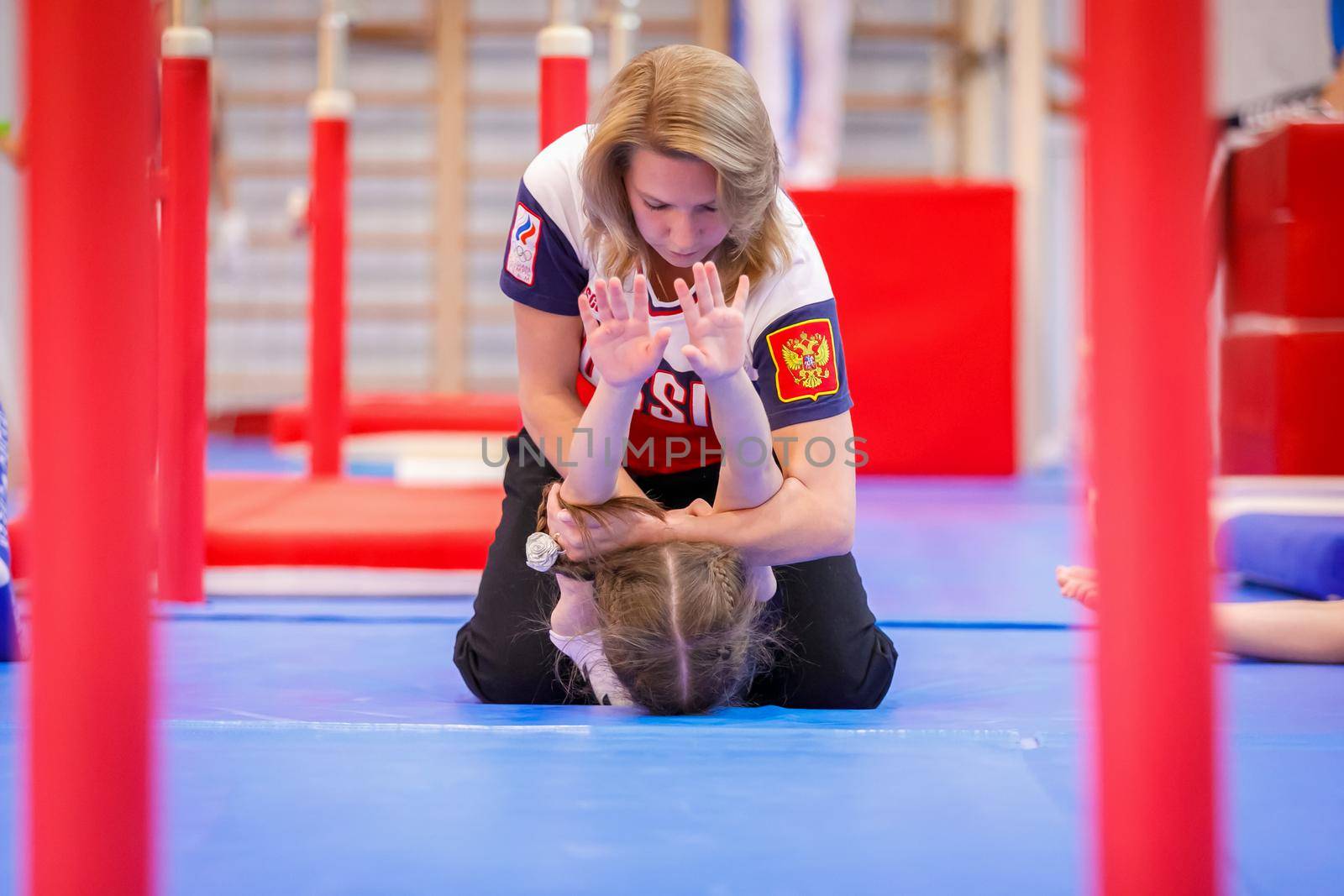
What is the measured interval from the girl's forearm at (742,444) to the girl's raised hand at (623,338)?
0.33 feet

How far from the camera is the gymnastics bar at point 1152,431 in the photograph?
48 centimetres

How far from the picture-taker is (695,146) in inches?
49.8

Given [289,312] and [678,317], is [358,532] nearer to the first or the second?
[678,317]

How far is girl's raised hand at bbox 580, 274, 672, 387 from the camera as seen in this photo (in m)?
1.15

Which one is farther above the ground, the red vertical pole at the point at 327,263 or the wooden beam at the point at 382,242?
the wooden beam at the point at 382,242

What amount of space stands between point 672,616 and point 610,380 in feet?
0.91

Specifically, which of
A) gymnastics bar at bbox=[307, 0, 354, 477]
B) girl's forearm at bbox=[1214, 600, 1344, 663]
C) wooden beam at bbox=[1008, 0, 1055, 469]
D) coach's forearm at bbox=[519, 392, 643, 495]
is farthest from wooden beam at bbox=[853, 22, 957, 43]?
coach's forearm at bbox=[519, 392, 643, 495]

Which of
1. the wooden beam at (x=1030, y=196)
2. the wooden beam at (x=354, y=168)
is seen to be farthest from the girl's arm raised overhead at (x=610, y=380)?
the wooden beam at (x=354, y=168)

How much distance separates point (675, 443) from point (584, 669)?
1.14 feet

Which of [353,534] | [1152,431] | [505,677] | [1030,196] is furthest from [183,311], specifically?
[1030,196]

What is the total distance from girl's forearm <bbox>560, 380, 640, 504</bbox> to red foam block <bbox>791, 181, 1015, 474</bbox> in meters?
2.36

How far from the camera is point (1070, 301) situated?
6250 millimetres

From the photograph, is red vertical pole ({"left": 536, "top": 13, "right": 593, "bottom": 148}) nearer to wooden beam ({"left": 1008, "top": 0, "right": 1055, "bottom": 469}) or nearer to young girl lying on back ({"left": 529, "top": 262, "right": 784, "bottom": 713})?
young girl lying on back ({"left": 529, "top": 262, "right": 784, "bottom": 713})

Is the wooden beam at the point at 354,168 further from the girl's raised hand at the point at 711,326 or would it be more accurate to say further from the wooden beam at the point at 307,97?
the girl's raised hand at the point at 711,326
